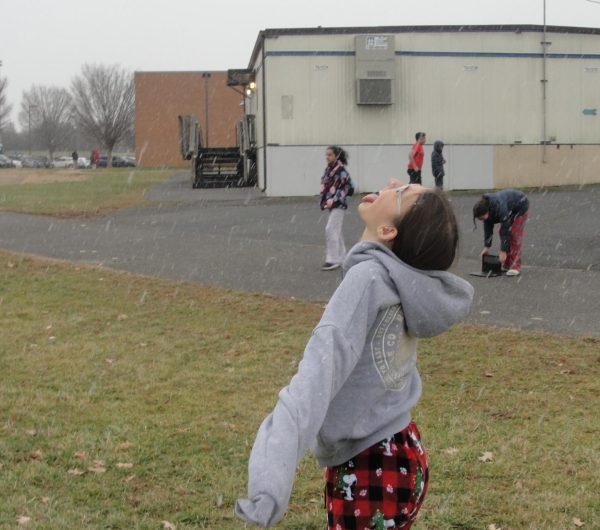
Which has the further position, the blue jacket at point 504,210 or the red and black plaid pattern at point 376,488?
the blue jacket at point 504,210

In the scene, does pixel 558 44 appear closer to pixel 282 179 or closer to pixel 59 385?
pixel 282 179

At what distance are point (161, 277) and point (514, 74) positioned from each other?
1969 cm

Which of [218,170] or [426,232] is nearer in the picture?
[426,232]

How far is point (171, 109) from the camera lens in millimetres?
63156

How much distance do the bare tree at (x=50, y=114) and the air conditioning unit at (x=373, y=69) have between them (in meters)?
71.2

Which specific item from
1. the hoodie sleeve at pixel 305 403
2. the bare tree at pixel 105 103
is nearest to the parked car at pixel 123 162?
the bare tree at pixel 105 103

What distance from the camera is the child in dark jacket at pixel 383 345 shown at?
2.42 m

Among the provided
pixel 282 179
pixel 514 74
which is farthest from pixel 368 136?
pixel 514 74

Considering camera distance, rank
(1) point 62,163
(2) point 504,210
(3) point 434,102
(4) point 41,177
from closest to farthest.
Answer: (2) point 504,210, (3) point 434,102, (4) point 41,177, (1) point 62,163

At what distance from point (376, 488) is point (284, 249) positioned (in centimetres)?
1163

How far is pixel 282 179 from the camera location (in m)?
27.3

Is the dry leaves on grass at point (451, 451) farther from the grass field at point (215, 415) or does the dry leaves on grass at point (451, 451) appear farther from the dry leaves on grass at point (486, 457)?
the dry leaves on grass at point (486, 457)

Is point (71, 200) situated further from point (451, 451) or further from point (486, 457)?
point (486, 457)

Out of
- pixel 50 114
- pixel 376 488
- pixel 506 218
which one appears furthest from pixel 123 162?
pixel 376 488
